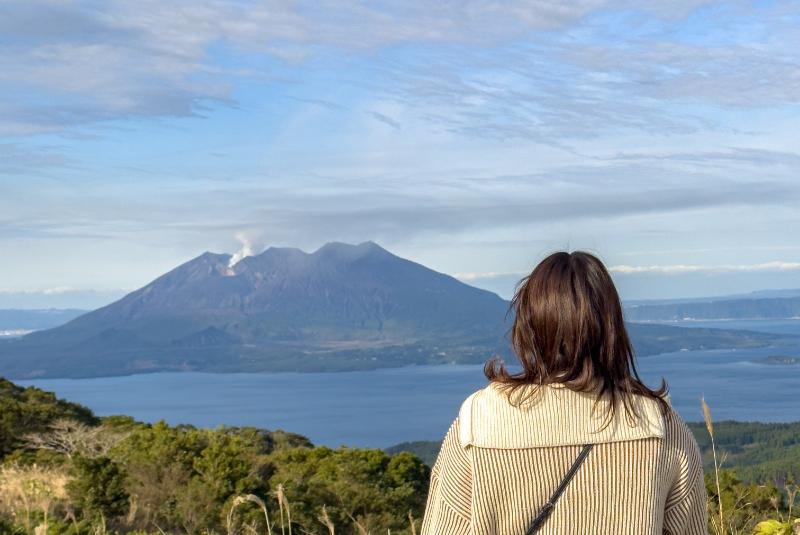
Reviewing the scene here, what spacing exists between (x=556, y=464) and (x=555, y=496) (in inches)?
2.5

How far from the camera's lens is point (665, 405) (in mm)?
1761

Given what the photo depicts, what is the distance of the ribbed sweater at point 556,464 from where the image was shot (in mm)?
1710

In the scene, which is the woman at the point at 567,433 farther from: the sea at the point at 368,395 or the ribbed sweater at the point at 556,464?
the sea at the point at 368,395

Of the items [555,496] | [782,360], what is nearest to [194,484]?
[555,496]

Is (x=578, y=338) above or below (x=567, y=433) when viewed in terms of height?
above

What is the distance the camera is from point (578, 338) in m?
1.73

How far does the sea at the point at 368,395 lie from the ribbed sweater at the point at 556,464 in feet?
293

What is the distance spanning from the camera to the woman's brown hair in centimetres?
173

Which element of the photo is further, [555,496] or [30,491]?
[30,491]

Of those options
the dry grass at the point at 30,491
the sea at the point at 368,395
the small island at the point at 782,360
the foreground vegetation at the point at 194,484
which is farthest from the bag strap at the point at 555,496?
the small island at the point at 782,360

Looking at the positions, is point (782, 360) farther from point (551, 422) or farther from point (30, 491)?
point (551, 422)

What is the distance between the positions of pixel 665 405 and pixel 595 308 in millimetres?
233

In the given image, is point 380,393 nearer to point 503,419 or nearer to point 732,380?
point 732,380

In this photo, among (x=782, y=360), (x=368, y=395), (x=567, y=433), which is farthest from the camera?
(x=782, y=360)
